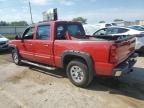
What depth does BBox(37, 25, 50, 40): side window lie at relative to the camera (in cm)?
642

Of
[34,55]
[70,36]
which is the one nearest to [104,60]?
[70,36]

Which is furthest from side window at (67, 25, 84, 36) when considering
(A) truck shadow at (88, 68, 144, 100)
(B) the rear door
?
(A) truck shadow at (88, 68, 144, 100)

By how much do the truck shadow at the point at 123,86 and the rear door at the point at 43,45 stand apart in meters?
1.75

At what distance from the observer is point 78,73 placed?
5637mm

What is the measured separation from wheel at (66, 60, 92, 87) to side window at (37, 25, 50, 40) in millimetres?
1349

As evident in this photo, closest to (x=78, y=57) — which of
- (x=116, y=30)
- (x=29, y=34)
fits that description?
(x=29, y=34)

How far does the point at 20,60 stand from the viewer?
852 centimetres

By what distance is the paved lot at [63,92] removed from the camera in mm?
4582

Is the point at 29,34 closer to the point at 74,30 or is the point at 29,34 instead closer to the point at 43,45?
the point at 43,45

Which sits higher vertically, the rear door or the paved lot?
the rear door

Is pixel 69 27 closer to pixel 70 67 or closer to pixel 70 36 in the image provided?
pixel 70 36

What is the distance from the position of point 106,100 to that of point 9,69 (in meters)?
4.84

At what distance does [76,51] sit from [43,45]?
1562 millimetres

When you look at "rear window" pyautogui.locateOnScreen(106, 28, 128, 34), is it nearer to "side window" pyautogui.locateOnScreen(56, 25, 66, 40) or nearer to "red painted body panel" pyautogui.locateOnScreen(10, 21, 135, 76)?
"red painted body panel" pyautogui.locateOnScreen(10, 21, 135, 76)
